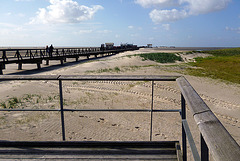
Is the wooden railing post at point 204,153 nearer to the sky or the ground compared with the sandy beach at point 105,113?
nearer to the sky

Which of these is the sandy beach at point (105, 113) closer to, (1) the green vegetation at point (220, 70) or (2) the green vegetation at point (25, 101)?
(2) the green vegetation at point (25, 101)

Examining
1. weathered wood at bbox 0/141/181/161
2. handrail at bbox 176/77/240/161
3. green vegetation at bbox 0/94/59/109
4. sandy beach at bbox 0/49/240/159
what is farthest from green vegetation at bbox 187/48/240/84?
handrail at bbox 176/77/240/161

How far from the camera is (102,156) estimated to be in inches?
112

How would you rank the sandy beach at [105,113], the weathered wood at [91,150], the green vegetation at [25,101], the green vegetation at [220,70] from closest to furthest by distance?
1. the weathered wood at [91,150]
2. the sandy beach at [105,113]
3. the green vegetation at [25,101]
4. the green vegetation at [220,70]

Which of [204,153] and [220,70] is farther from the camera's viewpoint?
[220,70]

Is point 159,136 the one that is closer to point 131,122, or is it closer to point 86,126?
point 131,122

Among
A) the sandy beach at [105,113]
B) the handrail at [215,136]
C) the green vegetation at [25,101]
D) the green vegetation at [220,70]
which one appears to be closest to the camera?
the handrail at [215,136]

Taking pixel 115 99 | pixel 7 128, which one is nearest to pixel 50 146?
pixel 7 128

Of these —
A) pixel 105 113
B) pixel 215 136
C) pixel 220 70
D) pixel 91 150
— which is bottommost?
pixel 105 113

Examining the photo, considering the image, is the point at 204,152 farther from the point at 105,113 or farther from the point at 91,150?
the point at 105,113

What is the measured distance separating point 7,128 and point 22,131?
55 centimetres

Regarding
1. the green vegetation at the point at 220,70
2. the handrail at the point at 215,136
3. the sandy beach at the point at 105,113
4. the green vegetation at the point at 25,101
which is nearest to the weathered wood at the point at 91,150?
the handrail at the point at 215,136

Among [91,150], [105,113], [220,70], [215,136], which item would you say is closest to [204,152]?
[215,136]

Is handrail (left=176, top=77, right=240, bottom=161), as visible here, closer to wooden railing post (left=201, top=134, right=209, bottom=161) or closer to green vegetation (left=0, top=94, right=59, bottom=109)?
wooden railing post (left=201, top=134, right=209, bottom=161)
